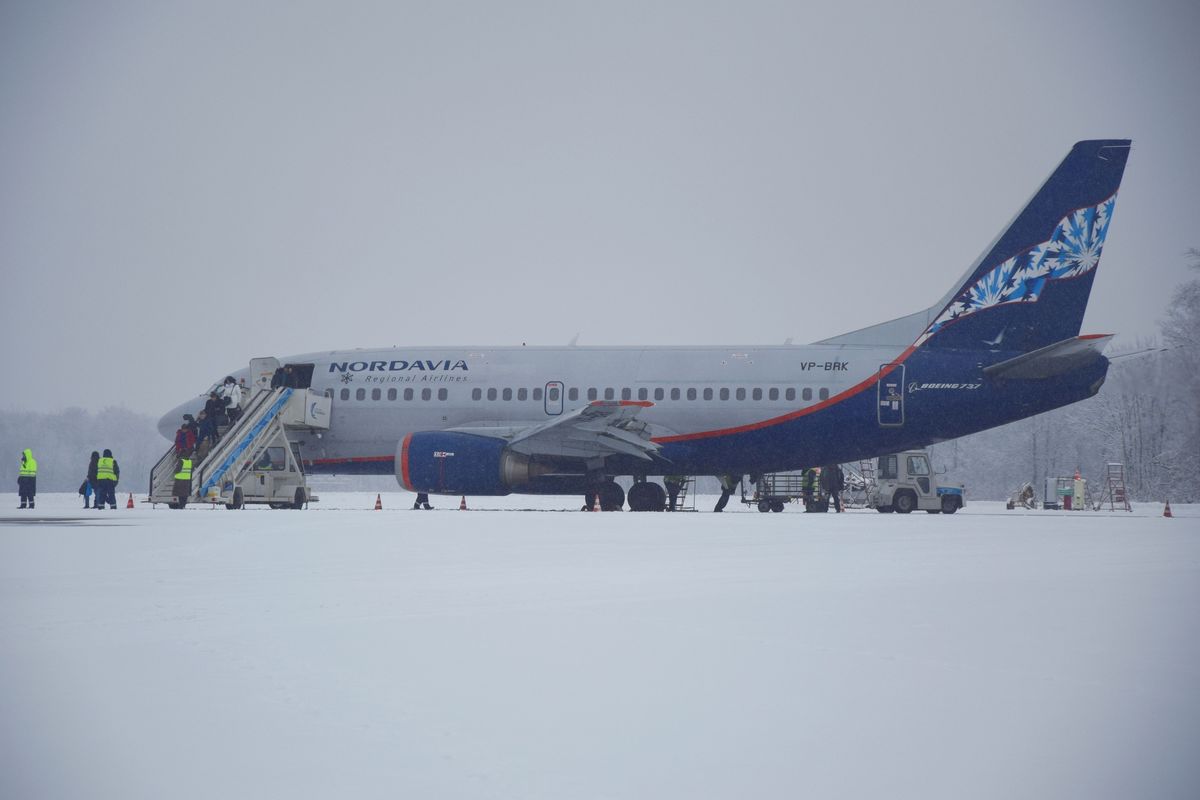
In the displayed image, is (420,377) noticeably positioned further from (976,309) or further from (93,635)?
(93,635)

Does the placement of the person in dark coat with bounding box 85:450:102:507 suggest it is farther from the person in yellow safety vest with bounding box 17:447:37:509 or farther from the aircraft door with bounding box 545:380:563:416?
the aircraft door with bounding box 545:380:563:416

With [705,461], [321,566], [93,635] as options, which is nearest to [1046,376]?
[705,461]

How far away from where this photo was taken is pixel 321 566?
39.2 ft

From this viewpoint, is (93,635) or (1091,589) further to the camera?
(1091,589)

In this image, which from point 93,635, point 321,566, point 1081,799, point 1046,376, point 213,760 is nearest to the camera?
point 1081,799

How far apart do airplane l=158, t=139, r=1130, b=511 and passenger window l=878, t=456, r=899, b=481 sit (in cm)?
808

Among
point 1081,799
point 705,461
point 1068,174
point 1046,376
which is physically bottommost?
point 1081,799

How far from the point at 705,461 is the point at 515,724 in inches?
893

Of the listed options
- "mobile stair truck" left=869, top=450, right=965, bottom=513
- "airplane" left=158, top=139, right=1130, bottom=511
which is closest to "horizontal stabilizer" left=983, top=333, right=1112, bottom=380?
"airplane" left=158, top=139, right=1130, bottom=511

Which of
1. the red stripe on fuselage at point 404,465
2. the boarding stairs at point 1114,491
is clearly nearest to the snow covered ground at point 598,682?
the red stripe on fuselage at point 404,465

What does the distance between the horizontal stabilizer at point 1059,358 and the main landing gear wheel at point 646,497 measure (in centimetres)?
862

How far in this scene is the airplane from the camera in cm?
2547

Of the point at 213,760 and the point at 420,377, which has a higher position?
the point at 420,377

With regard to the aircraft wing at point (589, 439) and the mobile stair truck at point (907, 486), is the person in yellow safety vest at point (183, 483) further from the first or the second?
the mobile stair truck at point (907, 486)
